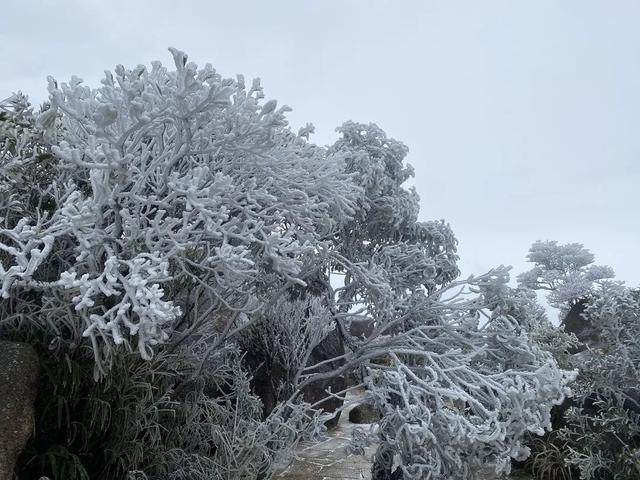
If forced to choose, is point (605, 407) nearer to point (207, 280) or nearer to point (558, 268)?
point (207, 280)

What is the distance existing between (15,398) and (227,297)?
8.14 ft

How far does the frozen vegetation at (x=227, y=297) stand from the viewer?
15.1ft

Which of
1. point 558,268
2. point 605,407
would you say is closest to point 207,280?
point 605,407

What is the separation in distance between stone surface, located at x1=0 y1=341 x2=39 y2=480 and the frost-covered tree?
1568 cm

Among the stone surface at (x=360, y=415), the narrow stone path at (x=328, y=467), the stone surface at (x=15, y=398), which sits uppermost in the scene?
the stone surface at (x=15, y=398)

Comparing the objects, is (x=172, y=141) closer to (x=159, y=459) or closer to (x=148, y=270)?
(x=148, y=270)

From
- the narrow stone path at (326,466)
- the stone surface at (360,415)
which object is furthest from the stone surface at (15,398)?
the stone surface at (360,415)

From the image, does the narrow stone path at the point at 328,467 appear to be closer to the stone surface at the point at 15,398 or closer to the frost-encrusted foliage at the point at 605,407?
the frost-encrusted foliage at the point at 605,407

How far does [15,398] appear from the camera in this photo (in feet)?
16.6

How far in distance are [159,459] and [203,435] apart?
0.96 meters

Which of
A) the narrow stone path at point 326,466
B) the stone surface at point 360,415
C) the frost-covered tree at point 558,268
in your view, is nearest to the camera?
the narrow stone path at point 326,466

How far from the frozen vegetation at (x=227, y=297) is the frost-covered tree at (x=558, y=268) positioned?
9.84 m

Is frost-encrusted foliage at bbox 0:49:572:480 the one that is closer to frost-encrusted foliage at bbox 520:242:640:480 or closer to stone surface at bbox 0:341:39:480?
stone surface at bbox 0:341:39:480

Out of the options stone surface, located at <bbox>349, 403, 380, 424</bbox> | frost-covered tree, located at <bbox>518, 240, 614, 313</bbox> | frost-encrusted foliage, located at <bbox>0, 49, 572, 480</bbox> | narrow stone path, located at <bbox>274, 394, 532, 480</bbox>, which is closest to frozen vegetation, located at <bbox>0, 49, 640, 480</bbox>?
frost-encrusted foliage, located at <bbox>0, 49, 572, 480</bbox>
